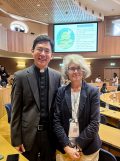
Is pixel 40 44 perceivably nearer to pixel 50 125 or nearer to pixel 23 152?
pixel 50 125

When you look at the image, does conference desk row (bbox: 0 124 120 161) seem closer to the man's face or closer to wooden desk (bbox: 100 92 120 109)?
the man's face

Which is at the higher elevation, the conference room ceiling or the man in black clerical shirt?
the conference room ceiling

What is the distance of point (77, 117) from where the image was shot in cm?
184

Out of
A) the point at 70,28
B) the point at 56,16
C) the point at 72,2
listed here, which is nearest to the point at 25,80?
the point at 72,2

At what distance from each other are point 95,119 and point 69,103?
0.89 ft

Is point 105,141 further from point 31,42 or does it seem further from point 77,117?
point 31,42

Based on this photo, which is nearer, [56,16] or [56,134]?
[56,134]

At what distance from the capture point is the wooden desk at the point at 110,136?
274cm

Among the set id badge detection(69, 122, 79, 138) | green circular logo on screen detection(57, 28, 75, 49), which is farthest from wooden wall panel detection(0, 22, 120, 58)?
id badge detection(69, 122, 79, 138)

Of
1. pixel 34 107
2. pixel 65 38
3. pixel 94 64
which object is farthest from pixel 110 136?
pixel 94 64

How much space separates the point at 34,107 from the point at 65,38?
12.5 metres

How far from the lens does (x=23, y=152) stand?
2020 millimetres

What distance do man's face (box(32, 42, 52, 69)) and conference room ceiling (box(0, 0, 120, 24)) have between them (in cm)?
811

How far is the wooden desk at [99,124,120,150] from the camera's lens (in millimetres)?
2744
